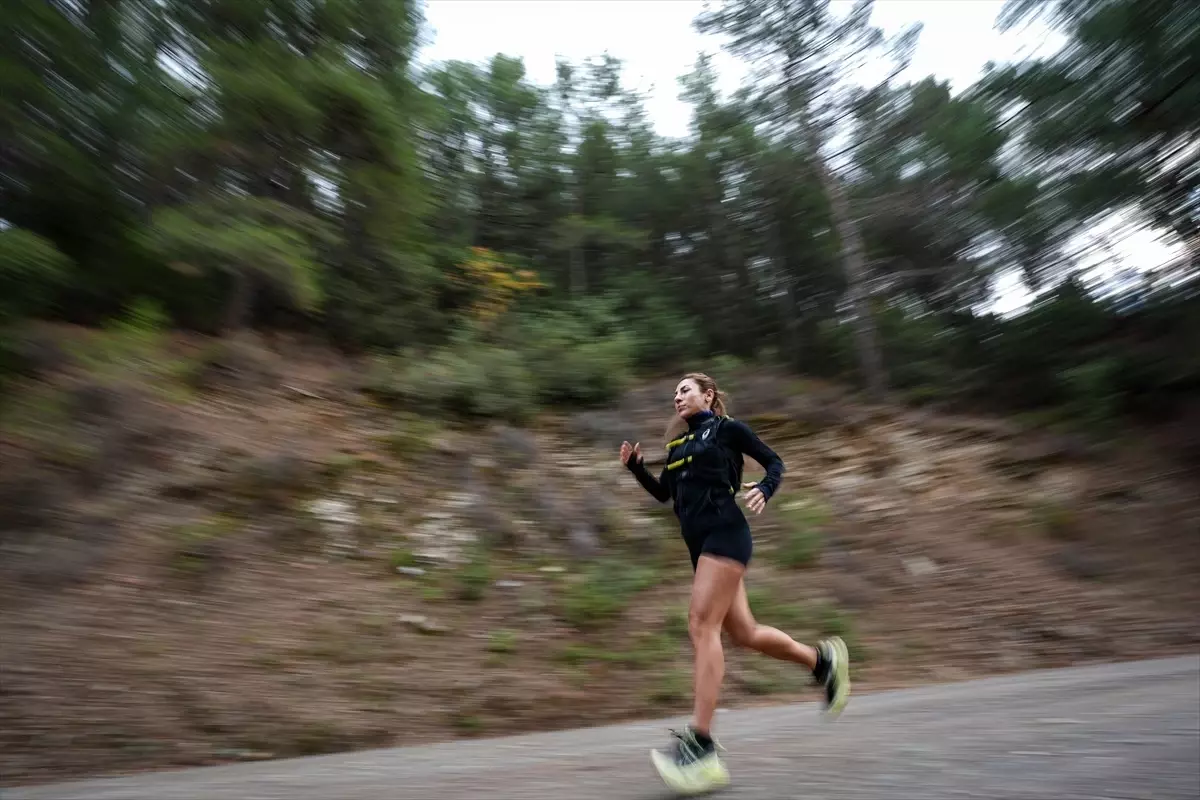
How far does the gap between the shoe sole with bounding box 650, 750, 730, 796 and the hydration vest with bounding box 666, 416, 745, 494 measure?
1.21 m

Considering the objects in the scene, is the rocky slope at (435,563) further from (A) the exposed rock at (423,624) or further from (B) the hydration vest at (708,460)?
(B) the hydration vest at (708,460)

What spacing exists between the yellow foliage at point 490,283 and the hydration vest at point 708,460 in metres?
12.0

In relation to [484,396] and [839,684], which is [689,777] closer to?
[839,684]

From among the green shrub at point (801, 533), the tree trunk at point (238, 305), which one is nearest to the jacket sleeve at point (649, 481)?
the green shrub at point (801, 533)

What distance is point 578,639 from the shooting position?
786 centimetres

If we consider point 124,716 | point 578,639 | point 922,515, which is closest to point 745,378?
point 922,515

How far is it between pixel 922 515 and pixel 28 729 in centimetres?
996

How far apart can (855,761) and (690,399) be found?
1830 mm

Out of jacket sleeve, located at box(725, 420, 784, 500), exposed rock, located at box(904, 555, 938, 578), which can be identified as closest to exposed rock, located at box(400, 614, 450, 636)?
jacket sleeve, located at box(725, 420, 784, 500)

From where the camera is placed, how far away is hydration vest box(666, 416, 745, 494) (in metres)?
3.92

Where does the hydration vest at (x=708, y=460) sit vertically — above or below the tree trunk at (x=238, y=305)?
below

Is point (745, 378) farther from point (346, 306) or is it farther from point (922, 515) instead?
point (346, 306)

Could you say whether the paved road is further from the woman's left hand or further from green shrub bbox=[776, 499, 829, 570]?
green shrub bbox=[776, 499, 829, 570]

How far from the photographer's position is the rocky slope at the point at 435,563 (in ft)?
19.8
